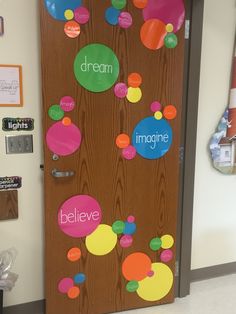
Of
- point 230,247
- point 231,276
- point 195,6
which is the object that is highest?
point 195,6

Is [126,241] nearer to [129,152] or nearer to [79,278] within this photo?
[79,278]

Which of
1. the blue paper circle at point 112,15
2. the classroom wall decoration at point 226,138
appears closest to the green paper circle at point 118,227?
the classroom wall decoration at point 226,138

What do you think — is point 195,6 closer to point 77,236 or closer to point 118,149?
point 118,149

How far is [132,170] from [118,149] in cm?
17

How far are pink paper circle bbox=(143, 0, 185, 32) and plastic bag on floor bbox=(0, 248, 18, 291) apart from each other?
1616 mm

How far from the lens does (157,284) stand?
2.22 m

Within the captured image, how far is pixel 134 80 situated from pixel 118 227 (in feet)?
3.01

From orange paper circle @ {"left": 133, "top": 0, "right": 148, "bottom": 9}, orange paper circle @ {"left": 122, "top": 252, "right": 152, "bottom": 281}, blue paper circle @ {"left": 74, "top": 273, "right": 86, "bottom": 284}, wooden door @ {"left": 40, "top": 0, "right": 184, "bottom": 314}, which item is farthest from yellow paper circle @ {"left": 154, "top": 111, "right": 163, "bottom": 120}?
blue paper circle @ {"left": 74, "top": 273, "right": 86, "bottom": 284}

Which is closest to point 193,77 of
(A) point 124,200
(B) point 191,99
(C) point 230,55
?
(B) point 191,99

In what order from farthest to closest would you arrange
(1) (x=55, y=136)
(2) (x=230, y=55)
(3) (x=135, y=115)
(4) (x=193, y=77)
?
(2) (x=230, y=55) → (4) (x=193, y=77) → (3) (x=135, y=115) → (1) (x=55, y=136)

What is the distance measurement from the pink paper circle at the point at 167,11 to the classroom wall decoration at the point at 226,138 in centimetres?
55

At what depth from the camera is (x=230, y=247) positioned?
257cm

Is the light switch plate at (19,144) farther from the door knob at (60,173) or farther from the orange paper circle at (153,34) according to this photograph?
the orange paper circle at (153,34)

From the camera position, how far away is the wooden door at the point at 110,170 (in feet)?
5.98
